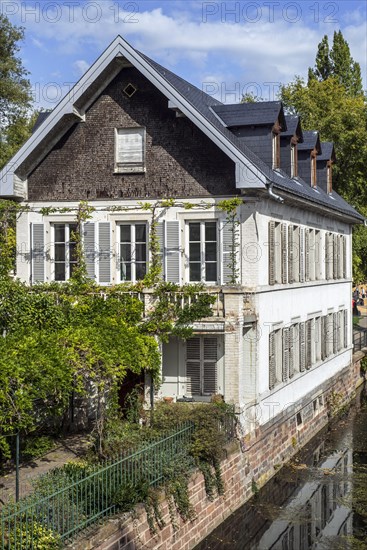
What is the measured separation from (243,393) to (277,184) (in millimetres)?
5643

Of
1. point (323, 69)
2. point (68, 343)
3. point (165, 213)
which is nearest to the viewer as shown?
point (68, 343)

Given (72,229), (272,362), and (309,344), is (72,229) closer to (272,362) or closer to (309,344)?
(272,362)

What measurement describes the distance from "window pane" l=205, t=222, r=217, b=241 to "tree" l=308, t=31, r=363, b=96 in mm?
40969

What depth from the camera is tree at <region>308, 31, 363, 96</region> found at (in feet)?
202

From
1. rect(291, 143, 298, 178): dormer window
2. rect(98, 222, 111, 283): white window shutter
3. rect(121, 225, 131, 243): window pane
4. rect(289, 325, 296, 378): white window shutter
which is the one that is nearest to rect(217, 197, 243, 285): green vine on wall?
rect(121, 225, 131, 243): window pane

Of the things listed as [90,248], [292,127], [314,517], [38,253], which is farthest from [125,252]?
[314,517]

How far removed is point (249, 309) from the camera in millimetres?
22266

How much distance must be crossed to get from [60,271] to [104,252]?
160cm

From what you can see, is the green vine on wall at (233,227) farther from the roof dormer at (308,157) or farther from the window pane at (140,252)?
the roof dormer at (308,157)

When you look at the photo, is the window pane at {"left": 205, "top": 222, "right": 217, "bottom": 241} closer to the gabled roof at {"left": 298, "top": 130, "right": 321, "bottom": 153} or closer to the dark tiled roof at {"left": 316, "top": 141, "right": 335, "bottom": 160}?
the gabled roof at {"left": 298, "top": 130, "right": 321, "bottom": 153}

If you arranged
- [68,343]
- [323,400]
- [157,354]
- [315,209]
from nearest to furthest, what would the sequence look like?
[68,343] → [157,354] → [315,209] → [323,400]

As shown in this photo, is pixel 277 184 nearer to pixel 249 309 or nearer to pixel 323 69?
pixel 249 309

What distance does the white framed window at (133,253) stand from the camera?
939 inches

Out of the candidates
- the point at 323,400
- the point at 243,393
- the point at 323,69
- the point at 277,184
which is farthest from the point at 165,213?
the point at 323,69
